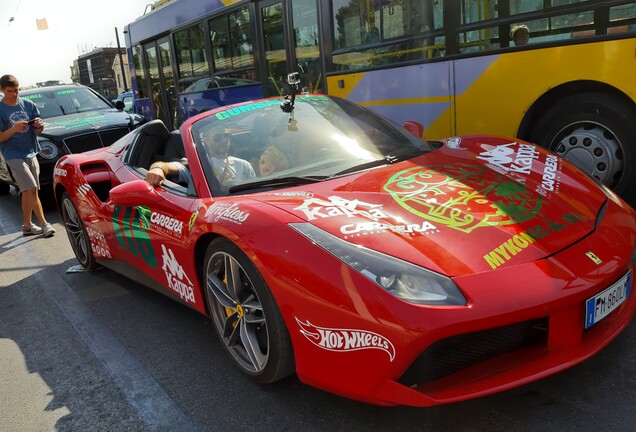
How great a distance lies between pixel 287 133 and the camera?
3.25 meters

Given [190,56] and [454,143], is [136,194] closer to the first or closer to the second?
[454,143]

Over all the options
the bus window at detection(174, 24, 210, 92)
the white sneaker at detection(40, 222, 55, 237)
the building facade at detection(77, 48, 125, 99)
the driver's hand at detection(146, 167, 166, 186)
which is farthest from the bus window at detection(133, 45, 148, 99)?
the building facade at detection(77, 48, 125, 99)

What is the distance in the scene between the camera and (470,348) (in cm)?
198

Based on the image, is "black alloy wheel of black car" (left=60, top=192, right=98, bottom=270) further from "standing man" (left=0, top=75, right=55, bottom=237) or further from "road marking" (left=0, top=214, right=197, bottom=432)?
"standing man" (left=0, top=75, right=55, bottom=237)

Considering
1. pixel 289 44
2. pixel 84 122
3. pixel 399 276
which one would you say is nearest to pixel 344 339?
pixel 399 276

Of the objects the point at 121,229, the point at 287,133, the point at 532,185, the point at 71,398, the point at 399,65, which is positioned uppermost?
the point at 399,65

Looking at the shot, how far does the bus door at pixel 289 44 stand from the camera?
6.85 meters

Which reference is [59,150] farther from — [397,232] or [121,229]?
[397,232]

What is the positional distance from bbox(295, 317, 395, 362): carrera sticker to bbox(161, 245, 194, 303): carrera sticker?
1047mm

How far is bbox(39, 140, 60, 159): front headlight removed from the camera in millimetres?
7305

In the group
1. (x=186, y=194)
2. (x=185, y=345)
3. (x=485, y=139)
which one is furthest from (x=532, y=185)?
(x=185, y=345)

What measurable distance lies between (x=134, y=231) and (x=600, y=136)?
147 inches

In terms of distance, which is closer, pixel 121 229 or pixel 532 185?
pixel 532 185

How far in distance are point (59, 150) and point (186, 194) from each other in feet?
17.5
